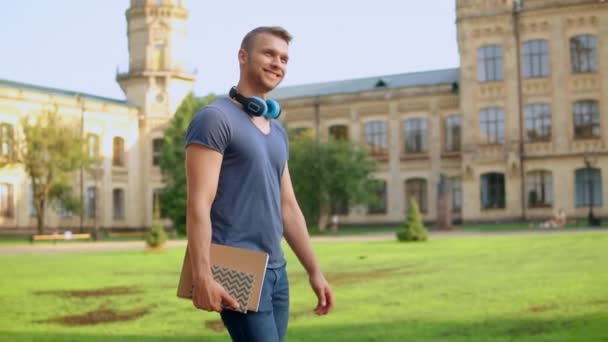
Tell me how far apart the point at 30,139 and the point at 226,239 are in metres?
43.2

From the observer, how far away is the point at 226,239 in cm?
352

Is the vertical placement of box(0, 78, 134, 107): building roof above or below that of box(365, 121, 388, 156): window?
above

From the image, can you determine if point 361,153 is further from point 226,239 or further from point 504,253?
point 226,239

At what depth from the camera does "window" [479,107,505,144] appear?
47.0m

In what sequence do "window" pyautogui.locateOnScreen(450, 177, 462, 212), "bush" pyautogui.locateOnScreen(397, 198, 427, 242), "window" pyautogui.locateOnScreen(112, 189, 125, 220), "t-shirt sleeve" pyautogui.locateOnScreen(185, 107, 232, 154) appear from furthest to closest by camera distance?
"window" pyautogui.locateOnScreen(112, 189, 125, 220)
"window" pyautogui.locateOnScreen(450, 177, 462, 212)
"bush" pyautogui.locateOnScreen(397, 198, 427, 242)
"t-shirt sleeve" pyautogui.locateOnScreen(185, 107, 232, 154)

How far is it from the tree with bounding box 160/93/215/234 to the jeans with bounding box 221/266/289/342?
141 feet

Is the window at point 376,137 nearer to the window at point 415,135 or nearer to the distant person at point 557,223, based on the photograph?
the window at point 415,135

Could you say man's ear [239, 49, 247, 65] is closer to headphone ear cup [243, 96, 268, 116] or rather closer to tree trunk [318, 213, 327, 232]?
headphone ear cup [243, 96, 268, 116]

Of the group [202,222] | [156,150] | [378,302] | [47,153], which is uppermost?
[156,150]

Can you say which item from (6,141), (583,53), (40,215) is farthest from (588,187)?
(6,141)

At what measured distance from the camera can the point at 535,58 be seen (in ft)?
152

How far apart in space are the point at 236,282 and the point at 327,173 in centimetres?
4150

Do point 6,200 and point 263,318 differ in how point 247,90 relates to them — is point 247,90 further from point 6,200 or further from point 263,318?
point 6,200

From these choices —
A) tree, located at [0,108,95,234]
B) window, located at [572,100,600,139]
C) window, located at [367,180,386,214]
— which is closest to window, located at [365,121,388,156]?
window, located at [367,180,386,214]
